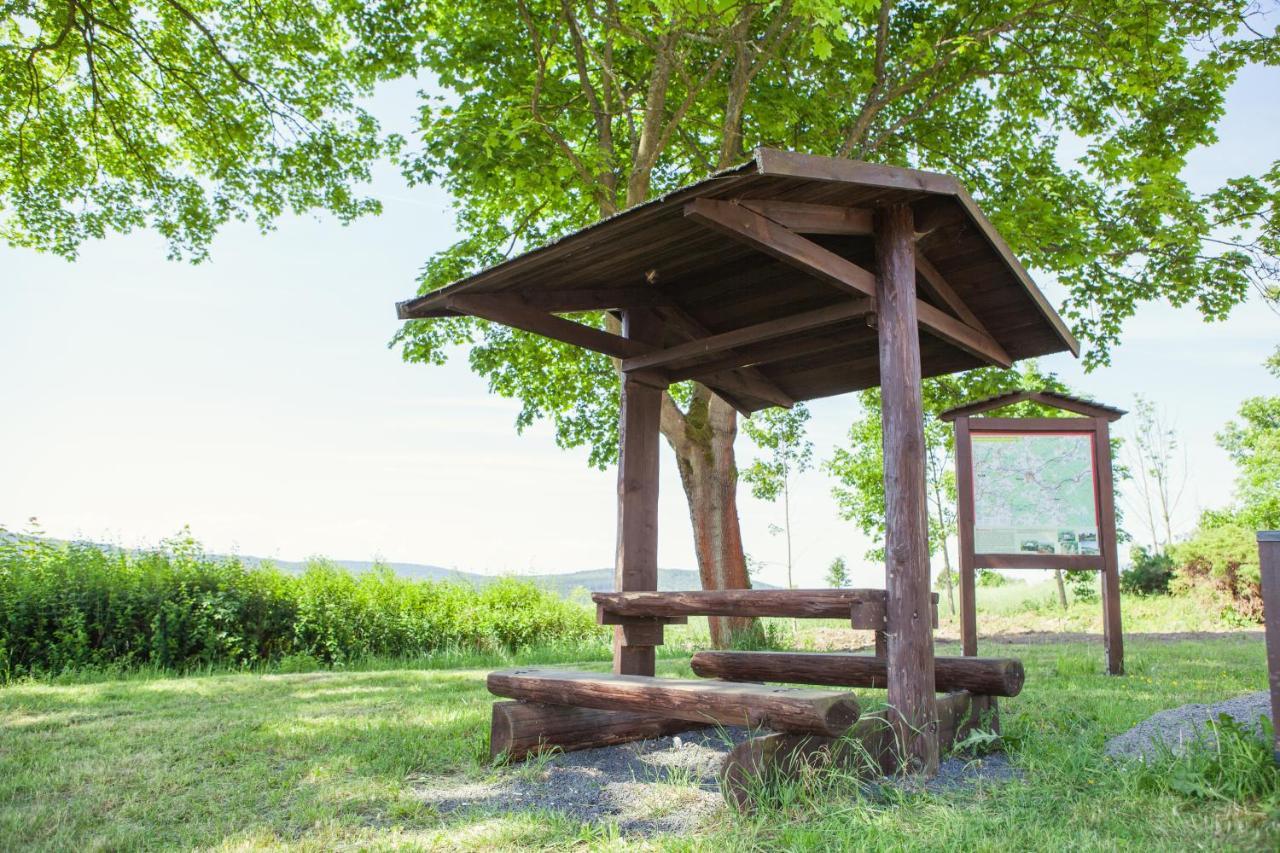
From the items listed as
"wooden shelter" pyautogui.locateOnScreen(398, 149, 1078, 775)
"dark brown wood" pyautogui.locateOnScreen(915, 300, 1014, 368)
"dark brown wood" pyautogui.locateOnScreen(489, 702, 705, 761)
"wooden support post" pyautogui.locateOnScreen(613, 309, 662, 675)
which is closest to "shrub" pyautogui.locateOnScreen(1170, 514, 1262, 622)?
"dark brown wood" pyautogui.locateOnScreen(915, 300, 1014, 368)

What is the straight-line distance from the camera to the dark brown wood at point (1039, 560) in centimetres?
912

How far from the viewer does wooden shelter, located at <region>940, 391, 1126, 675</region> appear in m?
9.11

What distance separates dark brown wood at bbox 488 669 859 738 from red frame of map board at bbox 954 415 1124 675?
16.6 ft

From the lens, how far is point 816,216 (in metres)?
5.11

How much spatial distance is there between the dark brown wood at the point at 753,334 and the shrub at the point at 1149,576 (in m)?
19.1

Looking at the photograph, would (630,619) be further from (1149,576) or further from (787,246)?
(1149,576)

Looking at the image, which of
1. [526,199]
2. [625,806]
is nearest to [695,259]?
[625,806]

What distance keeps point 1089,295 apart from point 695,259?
8764 mm

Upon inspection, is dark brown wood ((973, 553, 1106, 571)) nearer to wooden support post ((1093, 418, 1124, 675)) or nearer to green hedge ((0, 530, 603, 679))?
wooden support post ((1093, 418, 1124, 675))

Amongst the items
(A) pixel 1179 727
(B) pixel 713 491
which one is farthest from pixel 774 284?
(B) pixel 713 491

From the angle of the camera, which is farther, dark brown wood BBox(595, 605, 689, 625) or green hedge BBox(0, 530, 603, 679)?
green hedge BBox(0, 530, 603, 679)

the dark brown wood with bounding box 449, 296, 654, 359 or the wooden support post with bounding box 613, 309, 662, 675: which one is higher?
the dark brown wood with bounding box 449, 296, 654, 359

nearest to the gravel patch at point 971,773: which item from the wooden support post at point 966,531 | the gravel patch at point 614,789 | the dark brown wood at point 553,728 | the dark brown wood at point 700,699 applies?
the dark brown wood at point 700,699

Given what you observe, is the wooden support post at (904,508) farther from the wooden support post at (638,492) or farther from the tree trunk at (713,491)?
the tree trunk at (713,491)
